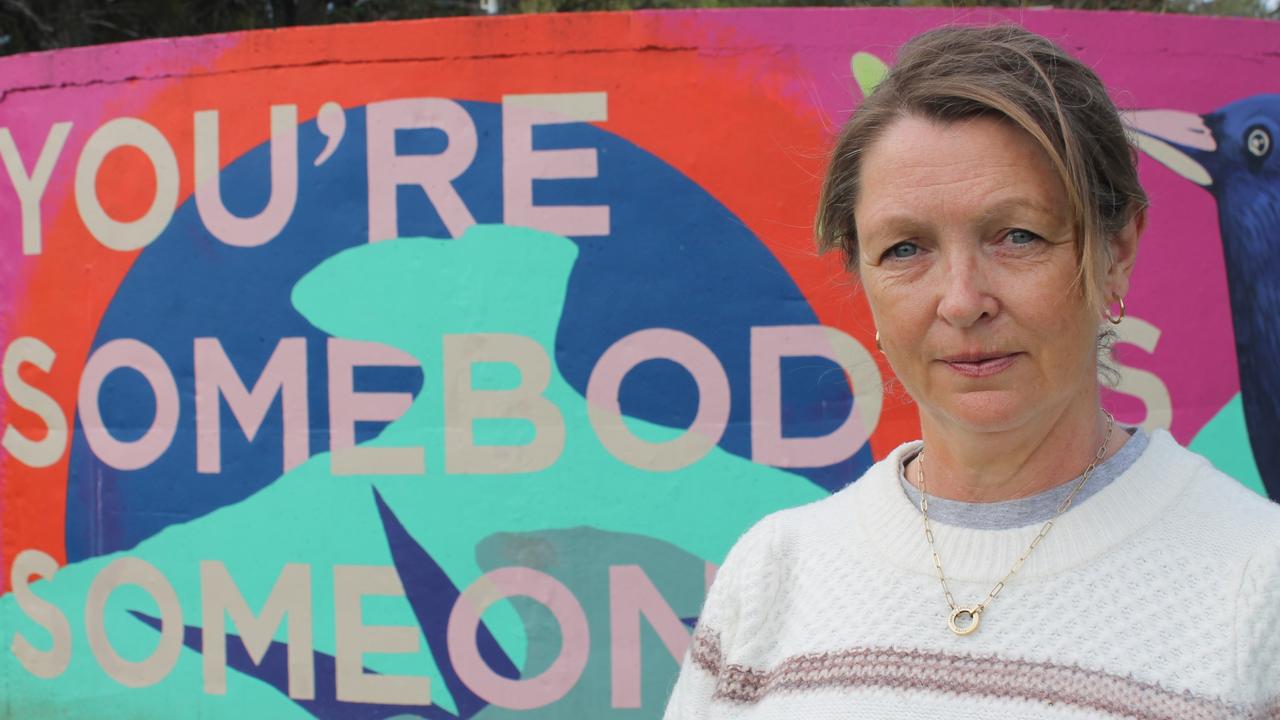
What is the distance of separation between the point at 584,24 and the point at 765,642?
93.0 inches

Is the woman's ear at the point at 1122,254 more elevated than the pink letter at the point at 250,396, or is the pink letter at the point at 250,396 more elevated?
the woman's ear at the point at 1122,254

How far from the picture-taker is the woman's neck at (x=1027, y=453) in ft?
3.97

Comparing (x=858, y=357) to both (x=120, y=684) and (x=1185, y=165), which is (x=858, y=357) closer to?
(x=1185, y=165)

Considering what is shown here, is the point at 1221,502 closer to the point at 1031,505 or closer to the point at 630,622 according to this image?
the point at 1031,505

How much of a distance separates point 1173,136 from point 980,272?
241 centimetres

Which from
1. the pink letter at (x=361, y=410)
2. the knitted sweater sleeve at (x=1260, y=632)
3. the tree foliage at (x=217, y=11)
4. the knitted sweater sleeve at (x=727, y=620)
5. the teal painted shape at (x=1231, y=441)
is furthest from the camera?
the tree foliage at (x=217, y=11)

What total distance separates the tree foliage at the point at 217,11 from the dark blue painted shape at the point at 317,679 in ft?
17.3

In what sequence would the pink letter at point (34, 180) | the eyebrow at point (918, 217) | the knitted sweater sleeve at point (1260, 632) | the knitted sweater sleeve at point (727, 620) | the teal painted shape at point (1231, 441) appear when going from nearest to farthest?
the knitted sweater sleeve at point (1260, 632)
the eyebrow at point (918, 217)
the knitted sweater sleeve at point (727, 620)
the teal painted shape at point (1231, 441)
the pink letter at point (34, 180)

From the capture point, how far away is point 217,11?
28.3ft

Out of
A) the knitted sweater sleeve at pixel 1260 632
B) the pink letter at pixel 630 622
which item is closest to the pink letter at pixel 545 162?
the pink letter at pixel 630 622

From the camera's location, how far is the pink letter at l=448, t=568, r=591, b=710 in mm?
3225

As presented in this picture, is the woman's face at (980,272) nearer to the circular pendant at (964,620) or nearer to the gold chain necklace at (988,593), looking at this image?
the gold chain necklace at (988,593)

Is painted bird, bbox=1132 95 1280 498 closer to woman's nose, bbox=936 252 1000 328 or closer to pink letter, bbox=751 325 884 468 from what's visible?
pink letter, bbox=751 325 884 468

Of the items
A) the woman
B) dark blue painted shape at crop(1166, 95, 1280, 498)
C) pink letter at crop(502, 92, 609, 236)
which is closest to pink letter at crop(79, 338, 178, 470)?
pink letter at crop(502, 92, 609, 236)
